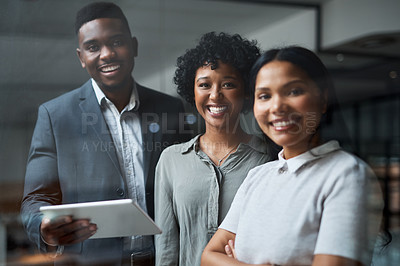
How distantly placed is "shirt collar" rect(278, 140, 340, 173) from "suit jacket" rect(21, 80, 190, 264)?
1.48ft

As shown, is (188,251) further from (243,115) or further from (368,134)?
(368,134)

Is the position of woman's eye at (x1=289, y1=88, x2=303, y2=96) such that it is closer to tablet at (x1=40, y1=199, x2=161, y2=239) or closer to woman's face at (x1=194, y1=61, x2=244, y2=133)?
woman's face at (x1=194, y1=61, x2=244, y2=133)

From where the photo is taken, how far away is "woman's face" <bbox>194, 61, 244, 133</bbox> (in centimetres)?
163

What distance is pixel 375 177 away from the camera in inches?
59.9

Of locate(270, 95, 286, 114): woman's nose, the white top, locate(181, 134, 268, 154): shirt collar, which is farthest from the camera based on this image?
locate(181, 134, 268, 154): shirt collar

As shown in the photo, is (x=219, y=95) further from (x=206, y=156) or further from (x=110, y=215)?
(x=110, y=215)

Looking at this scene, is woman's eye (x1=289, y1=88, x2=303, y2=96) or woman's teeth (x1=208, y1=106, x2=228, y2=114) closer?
woman's eye (x1=289, y1=88, x2=303, y2=96)

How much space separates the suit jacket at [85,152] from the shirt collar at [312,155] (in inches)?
17.7

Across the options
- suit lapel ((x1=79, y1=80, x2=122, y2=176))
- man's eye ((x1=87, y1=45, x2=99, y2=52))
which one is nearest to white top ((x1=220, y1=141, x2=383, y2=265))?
suit lapel ((x1=79, y1=80, x2=122, y2=176))

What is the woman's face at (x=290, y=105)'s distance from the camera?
1495 mm

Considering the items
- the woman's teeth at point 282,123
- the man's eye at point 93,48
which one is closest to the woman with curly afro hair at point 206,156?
the woman's teeth at point 282,123

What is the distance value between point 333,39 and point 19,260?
160 centimetres

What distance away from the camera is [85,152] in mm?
1677

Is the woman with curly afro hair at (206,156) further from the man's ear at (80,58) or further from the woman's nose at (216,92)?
the man's ear at (80,58)
